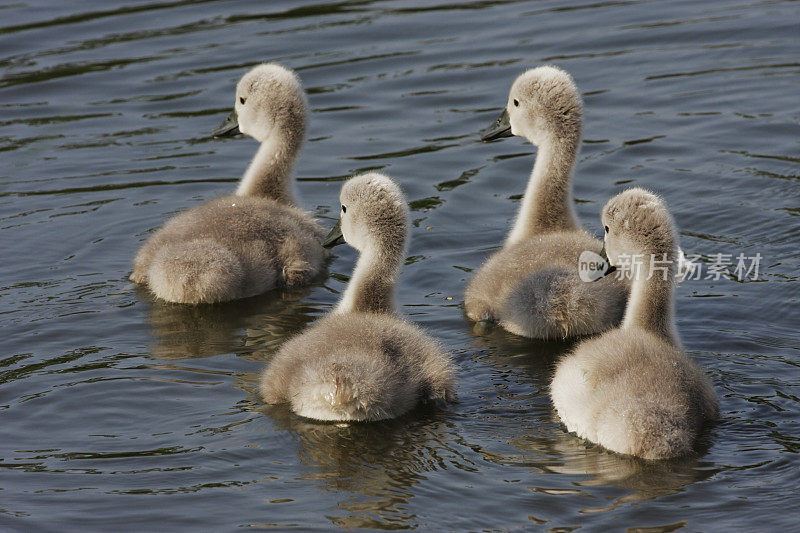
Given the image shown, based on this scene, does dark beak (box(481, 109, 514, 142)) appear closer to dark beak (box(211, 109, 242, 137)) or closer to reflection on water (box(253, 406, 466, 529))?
dark beak (box(211, 109, 242, 137))

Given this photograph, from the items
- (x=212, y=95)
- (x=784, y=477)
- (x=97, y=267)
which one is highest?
(x=212, y=95)

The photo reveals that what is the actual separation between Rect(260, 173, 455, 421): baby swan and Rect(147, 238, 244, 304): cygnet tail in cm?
111

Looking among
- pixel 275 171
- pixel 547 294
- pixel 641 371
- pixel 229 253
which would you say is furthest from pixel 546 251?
pixel 275 171

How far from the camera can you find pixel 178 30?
15.3 m

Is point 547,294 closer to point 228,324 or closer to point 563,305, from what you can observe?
point 563,305

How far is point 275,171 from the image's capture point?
379 inches

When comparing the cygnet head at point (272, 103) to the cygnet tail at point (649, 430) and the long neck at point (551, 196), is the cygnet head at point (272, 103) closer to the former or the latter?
the long neck at point (551, 196)

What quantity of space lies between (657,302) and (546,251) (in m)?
1.42

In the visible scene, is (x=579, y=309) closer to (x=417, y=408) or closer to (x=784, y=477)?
(x=417, y=408)

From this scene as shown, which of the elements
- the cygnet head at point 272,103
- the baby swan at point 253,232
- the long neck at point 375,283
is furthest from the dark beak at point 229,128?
the long neck at point 375,283

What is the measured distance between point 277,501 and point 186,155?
21.6 ft

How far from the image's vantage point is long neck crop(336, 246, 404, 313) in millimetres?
7184

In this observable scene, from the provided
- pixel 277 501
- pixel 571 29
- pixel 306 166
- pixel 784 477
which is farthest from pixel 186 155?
pixel 784 477

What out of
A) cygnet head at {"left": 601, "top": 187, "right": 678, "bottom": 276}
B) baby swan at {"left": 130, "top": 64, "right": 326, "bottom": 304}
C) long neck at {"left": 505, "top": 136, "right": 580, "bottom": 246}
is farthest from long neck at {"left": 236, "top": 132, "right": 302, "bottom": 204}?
cygnet head at {"left": 601, "top": 187, "right": 678, "bottom": 276}
